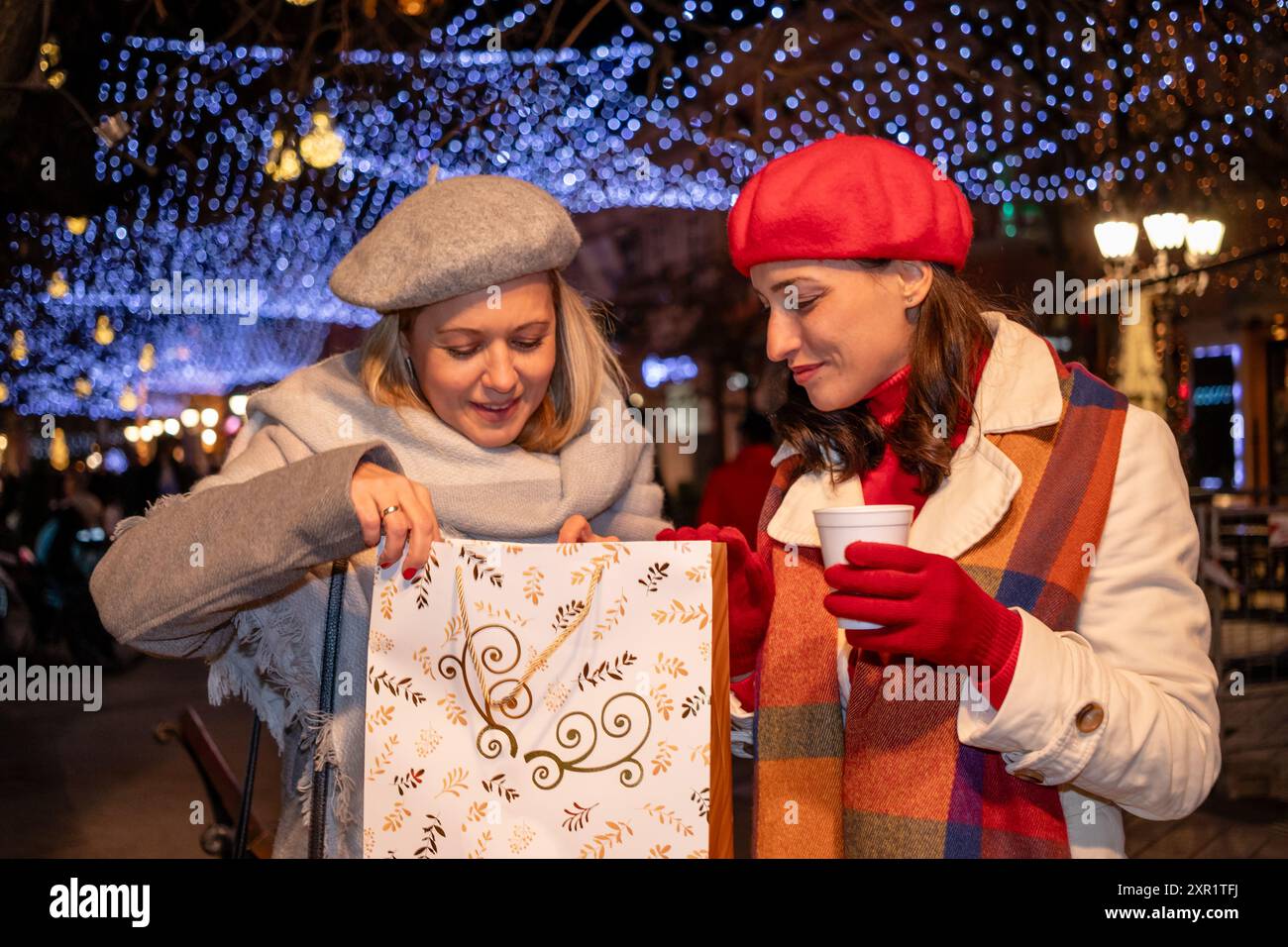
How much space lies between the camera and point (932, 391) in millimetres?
1871

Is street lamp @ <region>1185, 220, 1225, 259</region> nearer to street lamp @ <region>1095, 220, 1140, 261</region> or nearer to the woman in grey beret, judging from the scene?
street lamp @ <region>1095, 220, 1140, 261</region>

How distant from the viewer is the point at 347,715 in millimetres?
1979

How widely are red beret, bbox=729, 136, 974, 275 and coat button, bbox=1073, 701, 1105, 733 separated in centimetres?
72

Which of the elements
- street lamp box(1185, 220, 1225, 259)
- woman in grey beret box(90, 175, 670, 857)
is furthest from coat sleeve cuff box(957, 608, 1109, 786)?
street lamp box(1185, 220, 1225, 259)

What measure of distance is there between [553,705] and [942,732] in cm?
59

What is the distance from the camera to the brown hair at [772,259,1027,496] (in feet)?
6.14

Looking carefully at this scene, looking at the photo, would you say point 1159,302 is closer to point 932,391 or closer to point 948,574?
point 932,391

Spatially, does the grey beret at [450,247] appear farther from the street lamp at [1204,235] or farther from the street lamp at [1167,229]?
the street lamp at [1204,235]

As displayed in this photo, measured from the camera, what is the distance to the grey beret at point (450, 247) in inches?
76.5

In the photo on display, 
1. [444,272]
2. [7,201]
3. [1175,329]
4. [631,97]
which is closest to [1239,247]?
[1175,329]

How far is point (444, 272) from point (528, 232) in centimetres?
16

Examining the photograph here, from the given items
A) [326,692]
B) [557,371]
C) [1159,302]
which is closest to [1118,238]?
[1159,302]

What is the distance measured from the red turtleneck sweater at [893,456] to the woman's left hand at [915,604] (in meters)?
0.37

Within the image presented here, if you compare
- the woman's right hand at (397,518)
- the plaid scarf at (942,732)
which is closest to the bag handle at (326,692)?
the woman's right hand at (397,518)
